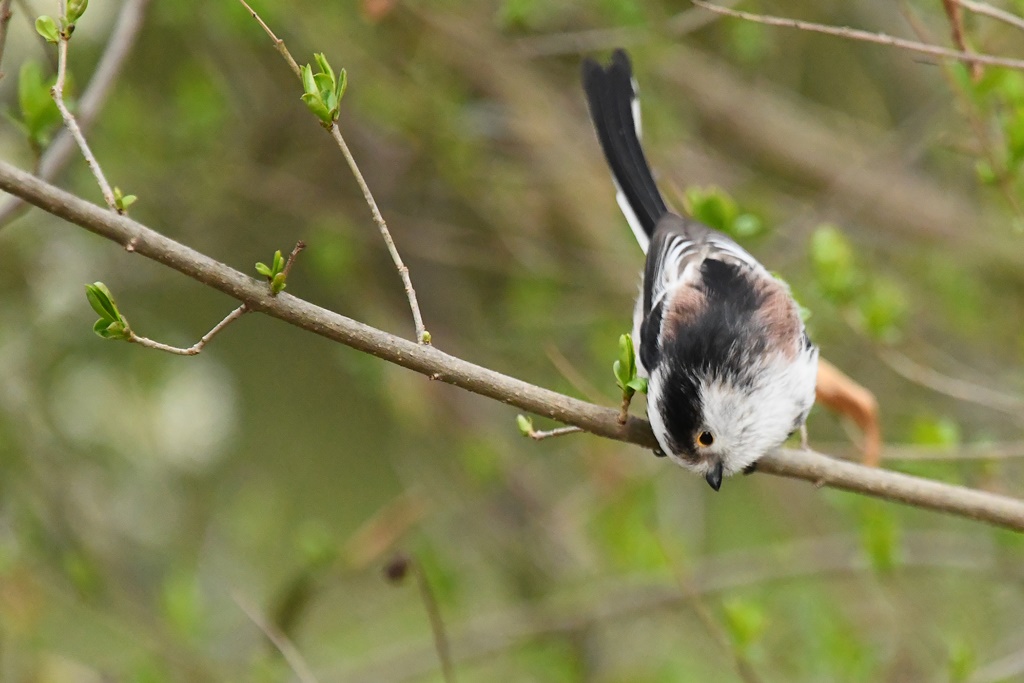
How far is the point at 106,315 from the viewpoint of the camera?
1861 millimetres

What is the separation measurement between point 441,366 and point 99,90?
1151 mm

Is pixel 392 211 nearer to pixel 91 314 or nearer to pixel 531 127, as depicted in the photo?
pixel 531 127

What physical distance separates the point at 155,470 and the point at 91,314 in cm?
68

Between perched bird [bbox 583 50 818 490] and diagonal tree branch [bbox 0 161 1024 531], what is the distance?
8cm

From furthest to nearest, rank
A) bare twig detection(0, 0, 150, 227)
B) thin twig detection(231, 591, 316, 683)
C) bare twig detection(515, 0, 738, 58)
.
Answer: bare twig detection(515, 0, 738, 58), thin twig detection(231, 591, 316, 683), bare twig detection(0, 0, 150, 227)

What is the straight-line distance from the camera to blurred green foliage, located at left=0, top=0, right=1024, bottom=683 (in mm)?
3795

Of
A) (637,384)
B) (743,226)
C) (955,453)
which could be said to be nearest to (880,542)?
(955,453)

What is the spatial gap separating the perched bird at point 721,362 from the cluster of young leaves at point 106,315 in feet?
3.48

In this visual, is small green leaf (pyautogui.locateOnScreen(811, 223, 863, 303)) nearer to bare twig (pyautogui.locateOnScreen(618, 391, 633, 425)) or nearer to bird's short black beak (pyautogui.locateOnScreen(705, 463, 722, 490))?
bird's short black beak (pyautogui.locateOnScreen(705, 463, 722, 490))

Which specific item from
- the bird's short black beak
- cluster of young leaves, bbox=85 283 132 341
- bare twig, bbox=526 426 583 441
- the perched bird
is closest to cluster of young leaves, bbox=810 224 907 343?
the perched bird

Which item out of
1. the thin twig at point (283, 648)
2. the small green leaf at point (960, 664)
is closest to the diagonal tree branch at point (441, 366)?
the small green leaf at point (960, 664)

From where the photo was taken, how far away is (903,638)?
382 cm

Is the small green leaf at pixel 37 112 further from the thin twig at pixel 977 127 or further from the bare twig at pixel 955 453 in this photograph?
the bare twig at pixel 955 453

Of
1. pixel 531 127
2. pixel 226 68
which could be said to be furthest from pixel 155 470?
pixel 531 127
